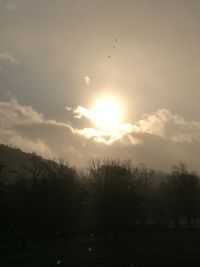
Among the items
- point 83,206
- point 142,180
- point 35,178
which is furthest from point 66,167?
point 142,180

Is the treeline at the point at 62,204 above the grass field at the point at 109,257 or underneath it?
above

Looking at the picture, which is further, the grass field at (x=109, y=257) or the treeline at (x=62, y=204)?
the treeline at (x=62, y=204)

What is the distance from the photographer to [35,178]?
72688 mm

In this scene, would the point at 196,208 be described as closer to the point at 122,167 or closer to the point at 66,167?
the point at 122,167

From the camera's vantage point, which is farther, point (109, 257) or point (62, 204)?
point (62, 204)

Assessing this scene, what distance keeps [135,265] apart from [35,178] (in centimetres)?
3975

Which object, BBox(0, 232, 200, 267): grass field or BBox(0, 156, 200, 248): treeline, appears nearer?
BBox(0, 232, 200, 267): grass field

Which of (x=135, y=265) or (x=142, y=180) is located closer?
(x=135, y=265)

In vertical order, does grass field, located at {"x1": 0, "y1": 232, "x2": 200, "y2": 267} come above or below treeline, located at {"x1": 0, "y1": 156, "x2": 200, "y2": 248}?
below

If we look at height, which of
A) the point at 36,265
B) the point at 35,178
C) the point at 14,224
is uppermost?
the point at 35,178

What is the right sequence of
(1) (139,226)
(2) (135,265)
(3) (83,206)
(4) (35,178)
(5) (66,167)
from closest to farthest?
(2) (135,265) < (4) (35,178) < (3) (83,206) < (5) (66,167) < (1) (139,226)

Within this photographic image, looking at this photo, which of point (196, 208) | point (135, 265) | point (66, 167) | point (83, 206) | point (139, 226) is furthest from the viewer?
point (196, 208)

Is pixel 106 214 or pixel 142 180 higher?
pixel 142 180

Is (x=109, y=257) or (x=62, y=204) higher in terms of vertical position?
(x=62, y=204)
